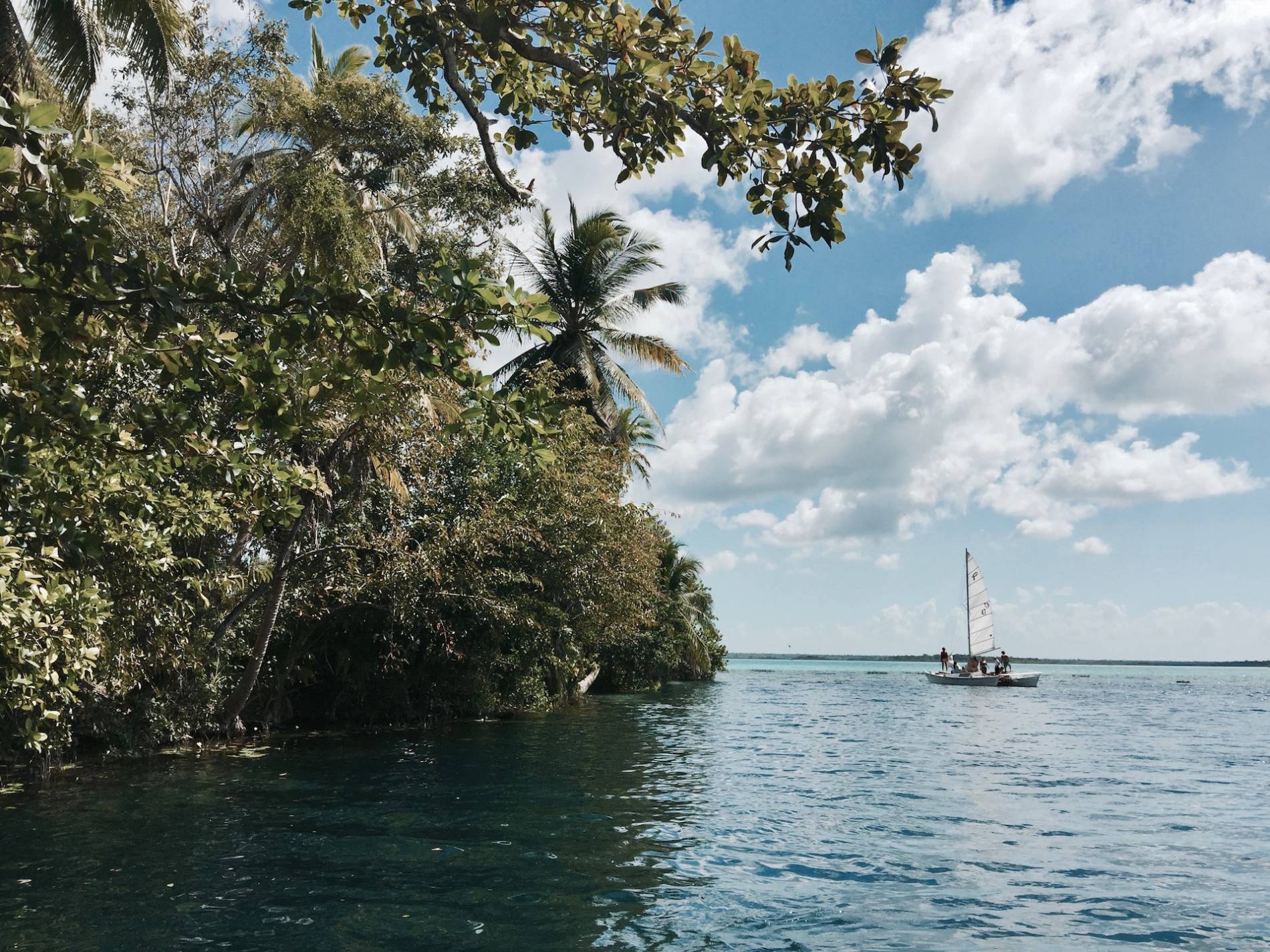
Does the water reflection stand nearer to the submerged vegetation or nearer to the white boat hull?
the submerged vegetation

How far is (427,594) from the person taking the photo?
21.0 m

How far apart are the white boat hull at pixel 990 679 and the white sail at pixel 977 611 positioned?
2.92 meters

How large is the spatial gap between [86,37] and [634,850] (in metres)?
17.9

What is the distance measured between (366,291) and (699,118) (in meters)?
1.81

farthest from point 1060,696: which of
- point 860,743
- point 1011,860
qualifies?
point 1011,860

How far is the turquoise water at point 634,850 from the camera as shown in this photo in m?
7.08

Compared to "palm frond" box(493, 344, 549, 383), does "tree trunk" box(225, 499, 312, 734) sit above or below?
below

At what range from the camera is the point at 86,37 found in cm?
1770

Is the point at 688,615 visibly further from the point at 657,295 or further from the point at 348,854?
the point at 348,854

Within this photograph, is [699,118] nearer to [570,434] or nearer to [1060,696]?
[570,434]

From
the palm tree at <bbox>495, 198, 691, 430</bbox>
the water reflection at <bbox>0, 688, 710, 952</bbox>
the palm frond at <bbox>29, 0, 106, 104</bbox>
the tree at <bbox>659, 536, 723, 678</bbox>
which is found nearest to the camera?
the water reflection at <bbox>0, 688, 710, 952</bbox>

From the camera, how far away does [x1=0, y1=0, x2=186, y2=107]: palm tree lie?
670 inches

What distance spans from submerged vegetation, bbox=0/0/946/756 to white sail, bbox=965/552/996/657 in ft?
73.8

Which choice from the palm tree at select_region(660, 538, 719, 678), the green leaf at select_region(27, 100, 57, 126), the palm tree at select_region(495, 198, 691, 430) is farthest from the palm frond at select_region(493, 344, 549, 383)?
the green leaf at select_region(27, 100, 57, 126)
